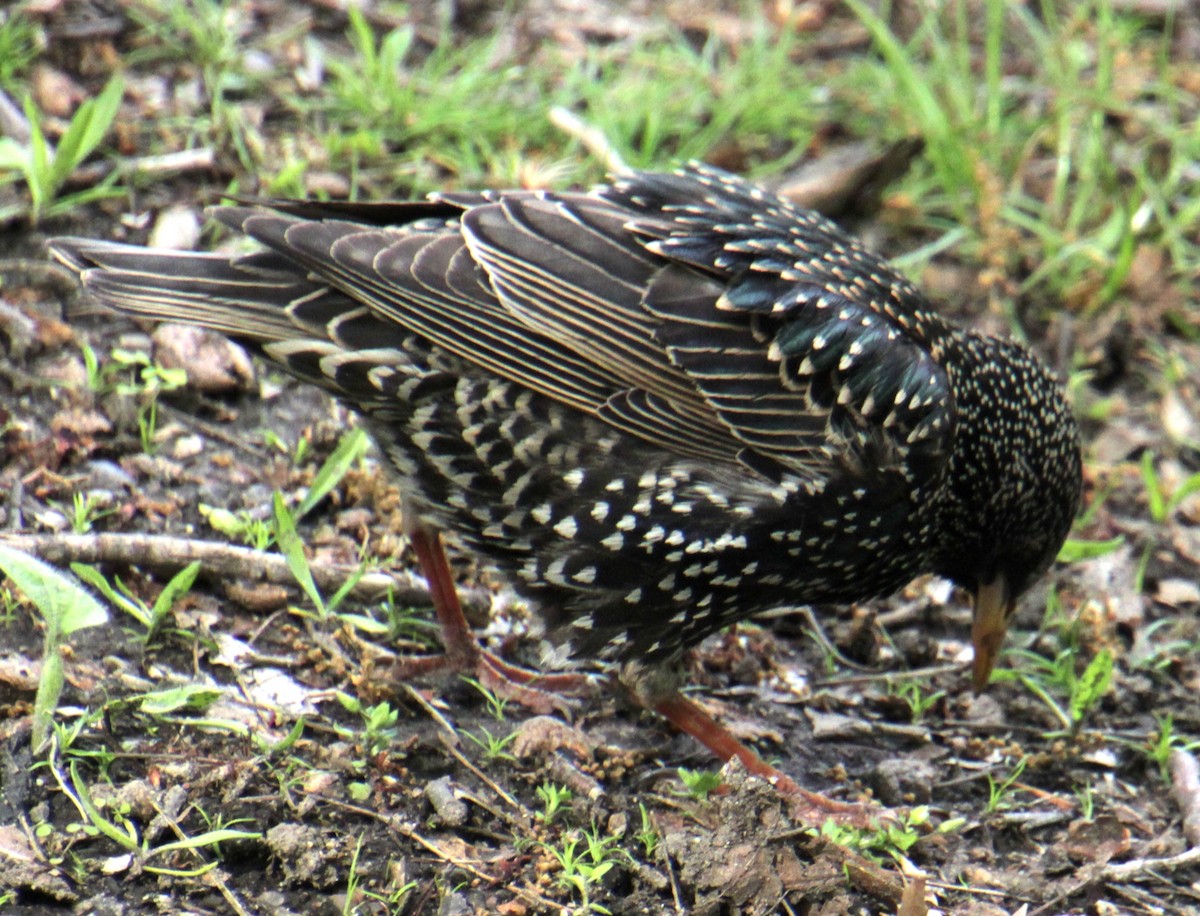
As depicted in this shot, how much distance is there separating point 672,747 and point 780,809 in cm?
65

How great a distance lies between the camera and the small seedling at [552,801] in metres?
3.62

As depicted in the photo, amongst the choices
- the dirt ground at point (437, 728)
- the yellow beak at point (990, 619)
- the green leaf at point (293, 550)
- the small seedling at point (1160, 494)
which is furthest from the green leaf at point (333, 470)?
the small seedling at point (1160, 494)

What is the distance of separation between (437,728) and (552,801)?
0.42 metres

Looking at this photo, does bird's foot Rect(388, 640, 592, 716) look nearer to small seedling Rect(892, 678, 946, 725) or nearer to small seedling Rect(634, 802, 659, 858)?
small seedling Rect(634, 802, 659, 858)

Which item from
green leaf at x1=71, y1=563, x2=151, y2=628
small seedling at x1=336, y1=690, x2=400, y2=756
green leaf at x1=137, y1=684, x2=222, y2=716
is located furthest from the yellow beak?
green leaf at x1=71, y1=563, x2=151, y2=628

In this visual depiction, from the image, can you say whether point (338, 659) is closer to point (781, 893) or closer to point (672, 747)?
point (672, 747)

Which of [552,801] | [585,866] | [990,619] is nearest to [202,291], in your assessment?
[552,801]

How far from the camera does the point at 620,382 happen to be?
3.78m

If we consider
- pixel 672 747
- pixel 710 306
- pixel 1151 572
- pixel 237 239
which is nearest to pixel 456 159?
pixel 237 239

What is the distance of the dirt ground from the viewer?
335 cm

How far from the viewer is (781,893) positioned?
340 cm

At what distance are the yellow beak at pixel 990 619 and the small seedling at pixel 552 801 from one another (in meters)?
1.36

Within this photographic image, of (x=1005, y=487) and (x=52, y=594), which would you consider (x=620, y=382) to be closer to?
(x=1005, y=487)

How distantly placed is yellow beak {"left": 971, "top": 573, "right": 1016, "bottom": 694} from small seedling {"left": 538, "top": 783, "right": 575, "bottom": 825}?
1.36 meters
